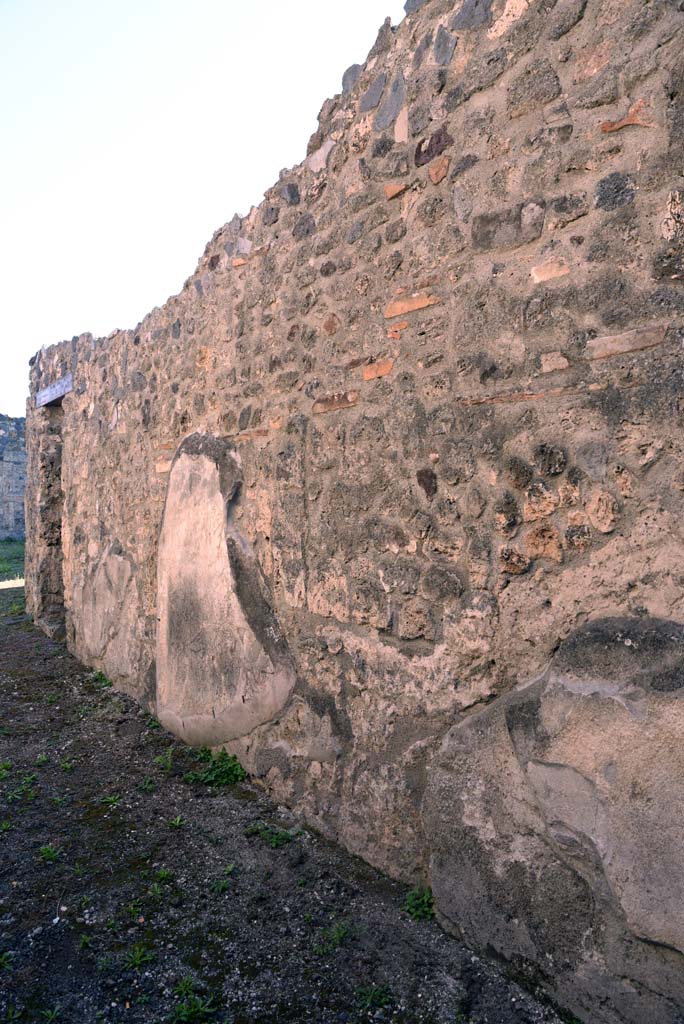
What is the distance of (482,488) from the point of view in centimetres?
215

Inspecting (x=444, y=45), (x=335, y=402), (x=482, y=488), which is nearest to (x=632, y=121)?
(x=444, y=45)

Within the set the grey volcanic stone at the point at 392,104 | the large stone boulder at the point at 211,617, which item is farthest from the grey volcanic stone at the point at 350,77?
the large stone boulder at the point at 211,617

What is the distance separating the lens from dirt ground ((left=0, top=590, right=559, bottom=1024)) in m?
1.89

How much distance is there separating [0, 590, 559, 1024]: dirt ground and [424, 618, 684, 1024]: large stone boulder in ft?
0.56

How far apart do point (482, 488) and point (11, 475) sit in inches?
613

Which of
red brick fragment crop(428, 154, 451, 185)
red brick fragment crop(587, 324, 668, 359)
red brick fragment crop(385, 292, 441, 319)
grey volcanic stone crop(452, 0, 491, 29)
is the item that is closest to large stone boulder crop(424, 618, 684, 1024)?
red brick fragment crop(587, 324, 668, 359)

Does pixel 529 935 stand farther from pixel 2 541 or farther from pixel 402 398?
pixel 2 541

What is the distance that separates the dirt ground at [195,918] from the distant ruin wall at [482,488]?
144 mm

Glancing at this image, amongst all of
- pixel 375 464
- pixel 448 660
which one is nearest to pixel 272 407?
pixel 375 464

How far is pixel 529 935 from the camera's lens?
190 cm

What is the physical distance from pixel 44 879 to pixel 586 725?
191 centimetres

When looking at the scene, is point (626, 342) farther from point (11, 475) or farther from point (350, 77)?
point (11, 475)

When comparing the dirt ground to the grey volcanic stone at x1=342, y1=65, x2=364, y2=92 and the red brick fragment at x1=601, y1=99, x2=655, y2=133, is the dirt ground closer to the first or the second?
the red brick fragment at x1=601, y1=99, x2=655, y2=133

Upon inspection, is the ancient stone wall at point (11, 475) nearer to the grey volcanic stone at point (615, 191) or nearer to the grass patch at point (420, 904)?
the grass patch at point (420, 904)
